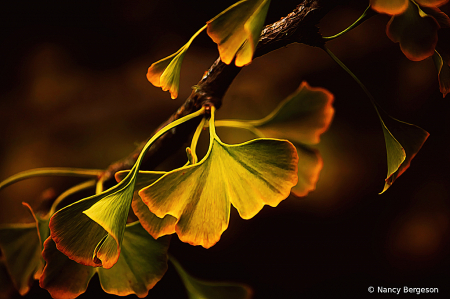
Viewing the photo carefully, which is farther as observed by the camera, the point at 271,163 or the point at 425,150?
the point at 425,150

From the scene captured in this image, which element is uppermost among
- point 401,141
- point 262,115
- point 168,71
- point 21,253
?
point 168,71

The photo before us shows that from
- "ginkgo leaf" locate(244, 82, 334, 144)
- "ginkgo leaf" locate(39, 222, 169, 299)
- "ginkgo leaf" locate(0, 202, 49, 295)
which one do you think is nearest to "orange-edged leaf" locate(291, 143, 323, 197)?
"ginkgo leaf" locate(244, 82, 334, 144)

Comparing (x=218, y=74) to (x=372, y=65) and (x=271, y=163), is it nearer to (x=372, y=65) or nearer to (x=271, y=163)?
(x=271, y=163)

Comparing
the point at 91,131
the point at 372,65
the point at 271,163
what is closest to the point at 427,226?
the point at 372,65

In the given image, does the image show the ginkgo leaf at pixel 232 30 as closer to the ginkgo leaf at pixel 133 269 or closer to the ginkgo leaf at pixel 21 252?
the ginkgo leaf at pixel 133 269

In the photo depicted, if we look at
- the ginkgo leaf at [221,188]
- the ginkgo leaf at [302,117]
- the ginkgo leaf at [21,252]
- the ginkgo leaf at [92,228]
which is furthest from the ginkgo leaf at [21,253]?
the ginkgo leaf at [302,117]

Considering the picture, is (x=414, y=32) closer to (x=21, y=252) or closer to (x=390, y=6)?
(x=390, y=6)

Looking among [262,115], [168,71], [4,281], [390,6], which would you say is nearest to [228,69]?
[168,71]
